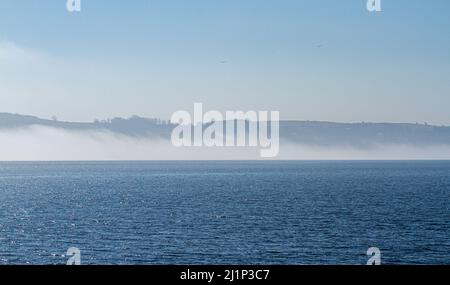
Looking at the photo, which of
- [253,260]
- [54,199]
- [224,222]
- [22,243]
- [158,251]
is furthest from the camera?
[54,199]

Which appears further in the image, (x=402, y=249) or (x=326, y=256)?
(x=402, y=249)

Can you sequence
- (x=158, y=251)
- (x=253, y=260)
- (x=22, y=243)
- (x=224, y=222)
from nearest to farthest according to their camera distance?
1. (x=253, y=260)
2. (x=158, y=251)
3. (x=22, y=243)
4. (x=224, y=222)

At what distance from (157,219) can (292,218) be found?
17906 millimetres

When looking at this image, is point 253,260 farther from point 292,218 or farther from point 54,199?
point 54,199

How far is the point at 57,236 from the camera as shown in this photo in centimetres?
6581

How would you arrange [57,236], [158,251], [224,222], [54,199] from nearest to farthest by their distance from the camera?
[158,251]
[57,236]
[224,222]
[54,199]
